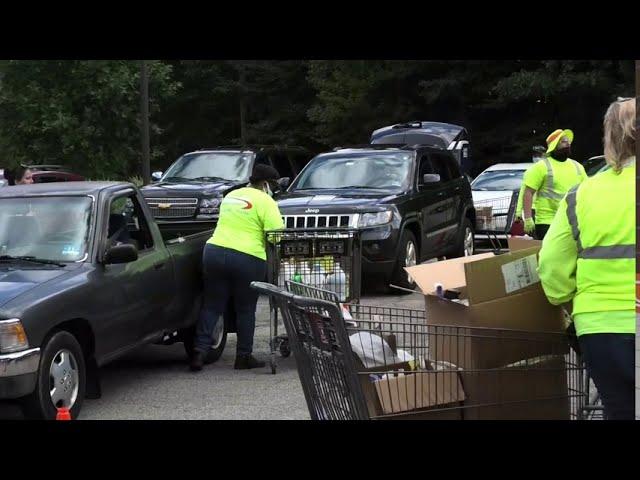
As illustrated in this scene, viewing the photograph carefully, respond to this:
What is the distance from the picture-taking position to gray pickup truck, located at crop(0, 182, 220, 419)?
6566 mm

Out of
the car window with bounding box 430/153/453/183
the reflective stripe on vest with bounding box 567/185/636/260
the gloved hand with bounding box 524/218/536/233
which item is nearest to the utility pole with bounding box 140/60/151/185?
the car window with bounding box 430/153/453/183

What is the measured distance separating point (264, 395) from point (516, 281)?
12.0 feet

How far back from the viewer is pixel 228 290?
8719 millimetres

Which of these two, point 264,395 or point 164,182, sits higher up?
point 164,182

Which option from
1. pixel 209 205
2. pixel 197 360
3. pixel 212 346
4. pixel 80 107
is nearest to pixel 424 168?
pixel 209 205

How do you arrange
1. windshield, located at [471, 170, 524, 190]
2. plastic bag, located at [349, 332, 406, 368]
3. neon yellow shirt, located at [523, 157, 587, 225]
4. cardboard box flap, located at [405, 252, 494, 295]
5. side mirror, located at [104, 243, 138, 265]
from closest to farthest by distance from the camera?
1. plastic bag, located at [349, 332, 406, 368]
2. cardboard box flap, located at [405, 252, 494, 295]
3. side mirror, located at [104, 243, 138, 265]
4. neon yellow shirt, located at [523, 157, 587, 225]
5. windshield, located at [471, 170, 524, 190]

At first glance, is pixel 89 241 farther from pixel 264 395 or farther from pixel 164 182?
pixel 164 182

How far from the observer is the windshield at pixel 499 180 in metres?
21.3

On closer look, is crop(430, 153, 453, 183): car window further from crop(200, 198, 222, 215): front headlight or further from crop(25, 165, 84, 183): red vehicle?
crop(25, 165, 84, 183): red vehicle

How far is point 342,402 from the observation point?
4.27 m

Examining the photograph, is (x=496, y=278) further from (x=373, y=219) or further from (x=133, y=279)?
(x=373, y=219)

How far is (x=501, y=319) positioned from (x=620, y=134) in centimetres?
102

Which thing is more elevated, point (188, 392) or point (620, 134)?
point (620, 134)

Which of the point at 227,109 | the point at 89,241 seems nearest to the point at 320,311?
the point at 89,241
